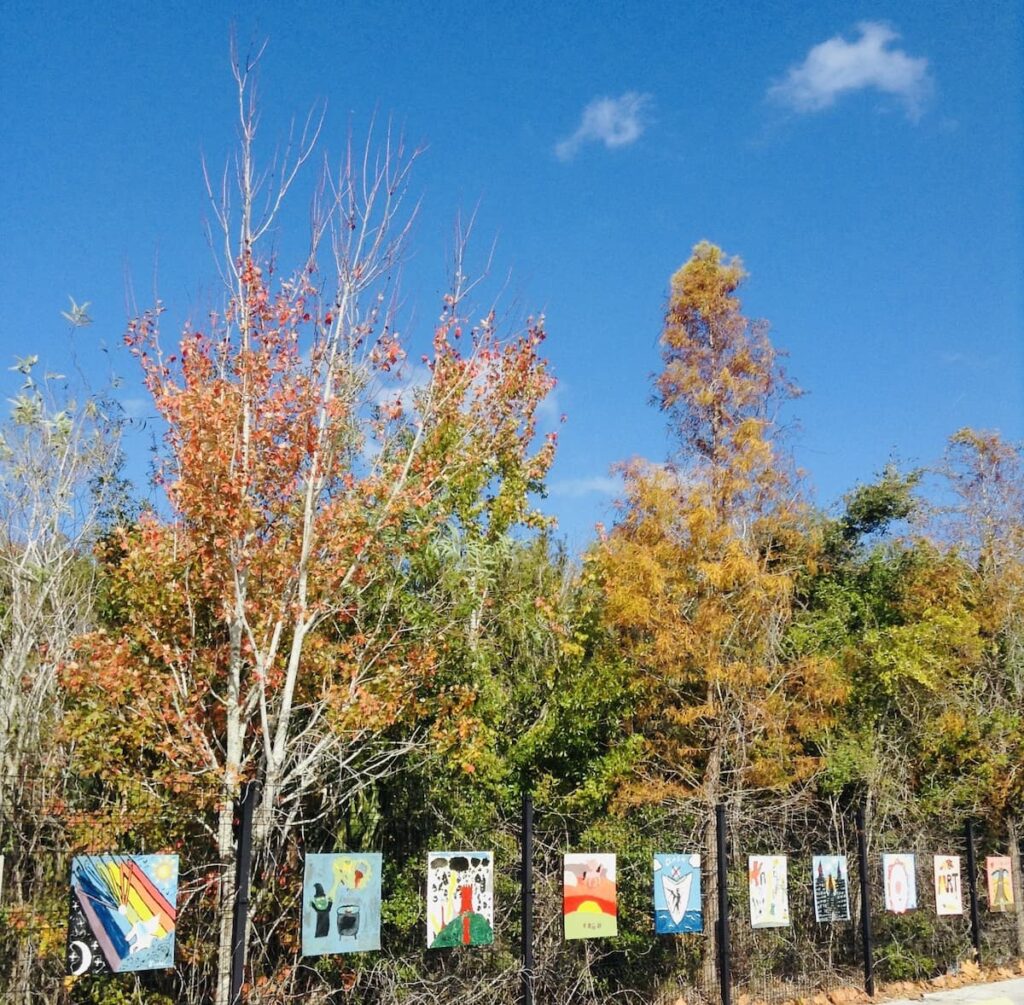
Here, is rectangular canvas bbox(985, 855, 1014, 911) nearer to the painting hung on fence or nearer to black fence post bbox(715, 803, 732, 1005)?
the painting hung on fence

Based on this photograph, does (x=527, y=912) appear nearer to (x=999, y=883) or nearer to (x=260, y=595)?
(x=260, y=595)

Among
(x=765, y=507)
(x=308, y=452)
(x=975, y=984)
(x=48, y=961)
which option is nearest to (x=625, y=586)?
(x=765, y=507)

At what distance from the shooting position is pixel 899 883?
12.7m

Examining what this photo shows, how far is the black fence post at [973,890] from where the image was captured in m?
14.0

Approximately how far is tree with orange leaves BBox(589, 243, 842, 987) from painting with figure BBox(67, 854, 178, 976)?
732 centimetres

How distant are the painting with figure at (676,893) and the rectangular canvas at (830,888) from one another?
2.29 metres

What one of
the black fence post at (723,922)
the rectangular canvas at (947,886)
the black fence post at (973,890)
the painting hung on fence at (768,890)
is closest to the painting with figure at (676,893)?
the black fence post at (723,922)

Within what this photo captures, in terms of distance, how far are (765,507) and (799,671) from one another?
229 cm

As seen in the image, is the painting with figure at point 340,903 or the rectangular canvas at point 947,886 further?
the rectangular canvas at point 947,886

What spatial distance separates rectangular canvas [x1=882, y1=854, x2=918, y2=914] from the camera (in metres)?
12.6

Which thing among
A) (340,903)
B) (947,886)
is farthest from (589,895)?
(947,886)

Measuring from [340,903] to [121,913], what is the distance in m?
1.58

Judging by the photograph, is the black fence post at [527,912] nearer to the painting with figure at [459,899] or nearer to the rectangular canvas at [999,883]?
the painting with figure at [459,899]

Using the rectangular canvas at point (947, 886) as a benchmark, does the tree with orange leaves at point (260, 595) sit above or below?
above
